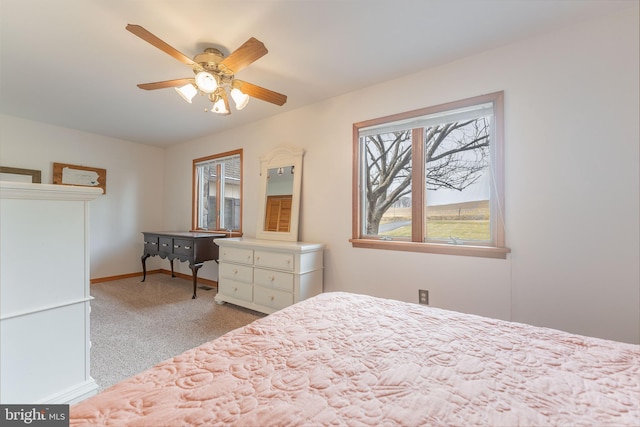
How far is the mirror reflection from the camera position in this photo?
3266 millimetres

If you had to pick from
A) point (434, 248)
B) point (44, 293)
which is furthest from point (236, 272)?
point (434, 248)

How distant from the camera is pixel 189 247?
352 cm

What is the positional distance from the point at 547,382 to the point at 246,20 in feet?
7.69

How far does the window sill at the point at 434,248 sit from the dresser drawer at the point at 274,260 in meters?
0.68

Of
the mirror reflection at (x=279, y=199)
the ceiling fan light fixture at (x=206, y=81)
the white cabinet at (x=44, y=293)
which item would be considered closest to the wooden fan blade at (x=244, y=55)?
the ceiling fan light fixture at (x=206, y=81)

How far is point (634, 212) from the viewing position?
5.47 feet

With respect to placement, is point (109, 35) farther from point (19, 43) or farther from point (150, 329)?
point (150, 329)

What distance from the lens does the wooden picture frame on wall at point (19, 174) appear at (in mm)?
3410

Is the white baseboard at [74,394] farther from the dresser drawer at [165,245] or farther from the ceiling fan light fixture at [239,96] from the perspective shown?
the dresser drawer at [165,245]

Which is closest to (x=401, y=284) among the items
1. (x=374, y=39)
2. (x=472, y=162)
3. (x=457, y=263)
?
(x=457, y=263)

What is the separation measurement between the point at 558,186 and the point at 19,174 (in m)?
5.89

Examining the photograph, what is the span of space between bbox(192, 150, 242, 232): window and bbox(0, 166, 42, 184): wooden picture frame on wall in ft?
6.42

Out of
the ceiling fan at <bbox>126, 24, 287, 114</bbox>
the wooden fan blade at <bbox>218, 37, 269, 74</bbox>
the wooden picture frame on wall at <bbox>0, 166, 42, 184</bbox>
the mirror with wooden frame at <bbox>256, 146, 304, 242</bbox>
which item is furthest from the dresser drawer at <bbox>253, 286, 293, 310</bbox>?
the wooden picture frame on wall at <bbox>0, 166, 42, 184</bbox>

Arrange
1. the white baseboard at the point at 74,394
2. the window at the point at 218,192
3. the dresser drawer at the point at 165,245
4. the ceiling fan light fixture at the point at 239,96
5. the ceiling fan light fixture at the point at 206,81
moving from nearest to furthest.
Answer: the white baseboard at the point at 74,394, the ceiling fan light fixture at the point at 206,81, the ceiling fan light fixture at the point at 239,96, the dresser drawer at the point at 165,245, the window at the point at 218,192
